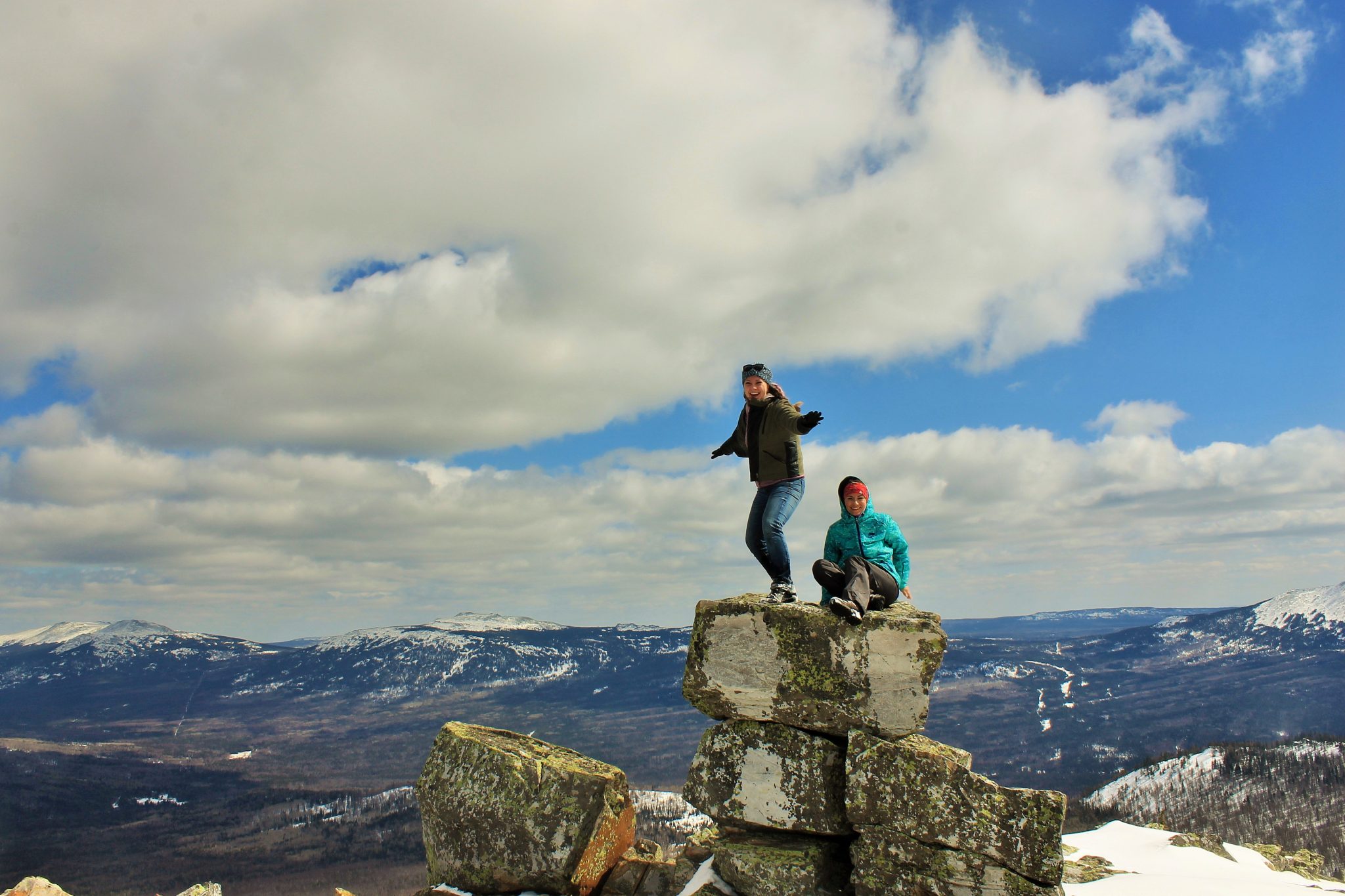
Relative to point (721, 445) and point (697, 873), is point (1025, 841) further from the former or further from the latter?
point (721, 445)

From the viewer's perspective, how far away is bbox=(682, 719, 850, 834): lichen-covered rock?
12.1 m

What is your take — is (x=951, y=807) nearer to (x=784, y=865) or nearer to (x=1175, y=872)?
(x=784, y=865)

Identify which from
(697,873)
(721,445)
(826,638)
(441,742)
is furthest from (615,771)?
(721,445)

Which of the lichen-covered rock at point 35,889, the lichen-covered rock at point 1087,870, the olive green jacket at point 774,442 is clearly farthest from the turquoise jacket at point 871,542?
the lichen-covered rock at point 35,889

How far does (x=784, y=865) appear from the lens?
11.7m

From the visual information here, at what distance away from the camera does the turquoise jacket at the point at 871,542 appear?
13125mm

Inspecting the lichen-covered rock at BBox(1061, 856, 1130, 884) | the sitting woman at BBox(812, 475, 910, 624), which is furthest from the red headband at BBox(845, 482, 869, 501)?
the lichen-covered rock at BBox(1061, 856, 1130, 884)

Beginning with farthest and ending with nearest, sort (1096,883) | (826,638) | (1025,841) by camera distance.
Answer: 1. (1096,883)
2. (826,638)
3. (1025,841)

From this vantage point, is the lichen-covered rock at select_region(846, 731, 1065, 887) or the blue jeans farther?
the blue jeans

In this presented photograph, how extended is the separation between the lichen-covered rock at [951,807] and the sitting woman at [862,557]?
2430 mm

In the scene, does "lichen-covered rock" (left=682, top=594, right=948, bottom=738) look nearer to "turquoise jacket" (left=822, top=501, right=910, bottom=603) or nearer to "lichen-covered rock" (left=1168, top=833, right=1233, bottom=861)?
"turquoise jacket" (left=822, top=501, right=910, bottom=603)

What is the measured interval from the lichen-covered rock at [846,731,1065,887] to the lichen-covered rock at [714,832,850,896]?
3.51 feet

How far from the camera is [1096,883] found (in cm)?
1792

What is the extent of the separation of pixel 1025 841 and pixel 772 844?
13.1 ft
